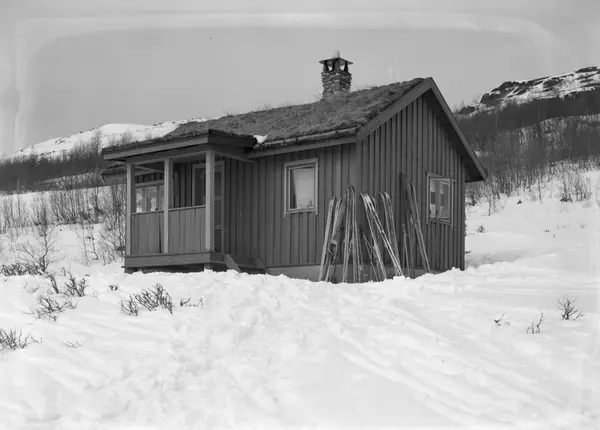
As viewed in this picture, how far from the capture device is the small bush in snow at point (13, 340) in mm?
7277

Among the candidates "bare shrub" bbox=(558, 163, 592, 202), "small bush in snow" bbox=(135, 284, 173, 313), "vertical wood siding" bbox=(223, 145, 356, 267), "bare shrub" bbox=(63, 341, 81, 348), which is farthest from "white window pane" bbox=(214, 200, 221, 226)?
"bare shrub" bbox=(558, 163, 592, 202)

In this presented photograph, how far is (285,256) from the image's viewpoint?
15.1 metres

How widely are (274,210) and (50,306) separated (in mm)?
7412

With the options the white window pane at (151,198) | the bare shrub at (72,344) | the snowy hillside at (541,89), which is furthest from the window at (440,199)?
the snowy hillside at (541,89)

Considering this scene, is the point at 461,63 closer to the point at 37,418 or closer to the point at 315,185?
the point at 315,185

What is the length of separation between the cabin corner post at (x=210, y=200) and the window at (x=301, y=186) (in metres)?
1.54

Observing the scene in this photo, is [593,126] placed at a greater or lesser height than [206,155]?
greater

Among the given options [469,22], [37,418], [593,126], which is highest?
[593,126]

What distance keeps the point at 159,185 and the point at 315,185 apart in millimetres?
4898

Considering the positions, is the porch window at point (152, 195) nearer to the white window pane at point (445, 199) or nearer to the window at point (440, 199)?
the window at point (440, 199)

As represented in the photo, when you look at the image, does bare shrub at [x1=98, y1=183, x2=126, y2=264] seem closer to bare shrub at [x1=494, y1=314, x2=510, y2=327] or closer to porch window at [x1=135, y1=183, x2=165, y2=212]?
porch window at [x1=135, y1=183, x2=165, y2=212]

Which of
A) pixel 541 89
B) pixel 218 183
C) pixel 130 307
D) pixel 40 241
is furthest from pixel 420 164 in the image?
pixel 541 89

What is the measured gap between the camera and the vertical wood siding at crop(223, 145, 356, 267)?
14516 mm

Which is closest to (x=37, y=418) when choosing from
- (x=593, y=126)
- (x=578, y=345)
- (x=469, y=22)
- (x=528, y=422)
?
(x=528, y=422)
